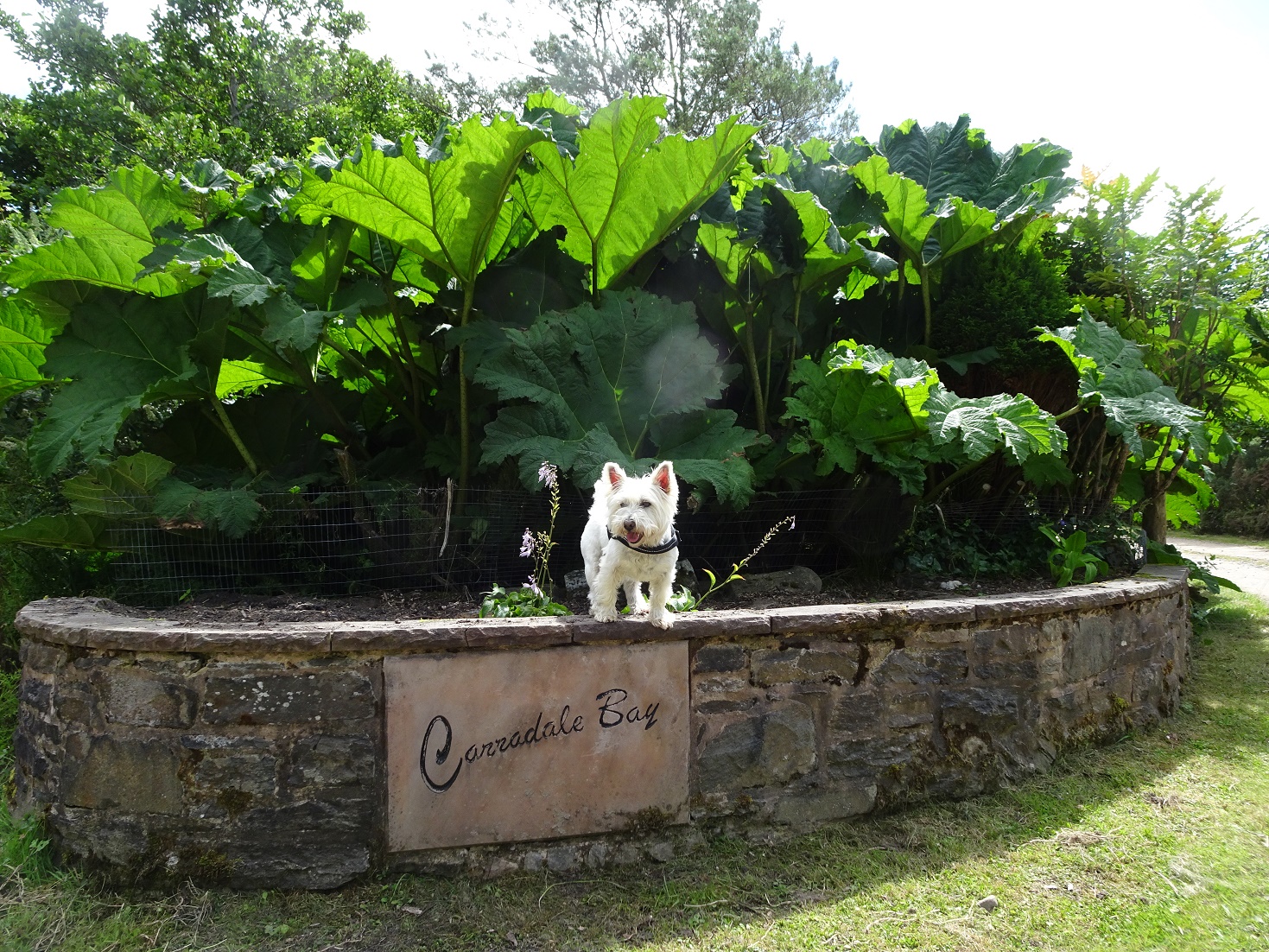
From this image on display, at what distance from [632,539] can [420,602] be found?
1.50 m

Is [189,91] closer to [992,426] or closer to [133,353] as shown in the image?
[133,353]

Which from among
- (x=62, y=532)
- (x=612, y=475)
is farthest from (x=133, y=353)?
(x=612, y=475)

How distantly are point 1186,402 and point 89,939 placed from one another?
6456mm

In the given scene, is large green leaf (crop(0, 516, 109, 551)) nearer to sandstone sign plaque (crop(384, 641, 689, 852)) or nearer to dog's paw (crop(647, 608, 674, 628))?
sandstone sign plaque (crop(384, 641, 689, 852))

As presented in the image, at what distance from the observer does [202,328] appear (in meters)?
3.95

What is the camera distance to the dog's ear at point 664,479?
280 centimetres

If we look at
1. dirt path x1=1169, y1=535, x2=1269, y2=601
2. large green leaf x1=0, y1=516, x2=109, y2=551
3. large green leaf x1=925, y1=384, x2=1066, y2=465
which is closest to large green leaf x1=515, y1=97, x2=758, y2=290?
large green leaf x1=925, y1=384, x2=1066, y2=465

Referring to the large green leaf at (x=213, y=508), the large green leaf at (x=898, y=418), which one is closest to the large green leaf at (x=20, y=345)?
the large green leaf at (x=213, y=508)

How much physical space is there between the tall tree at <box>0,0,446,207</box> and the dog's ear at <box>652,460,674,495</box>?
10.9 m

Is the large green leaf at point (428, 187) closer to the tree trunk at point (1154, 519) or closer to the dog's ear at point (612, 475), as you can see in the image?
the dog's ear at point (612, 475)

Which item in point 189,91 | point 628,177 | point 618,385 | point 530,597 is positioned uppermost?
point 189,91

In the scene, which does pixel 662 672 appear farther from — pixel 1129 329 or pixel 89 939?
pixel 1129 329

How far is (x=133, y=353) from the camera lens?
3959 millimetres

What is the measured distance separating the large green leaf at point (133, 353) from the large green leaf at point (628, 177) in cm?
163
